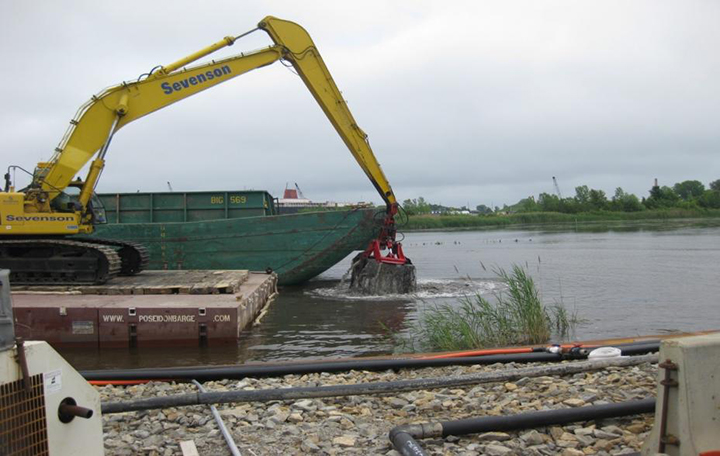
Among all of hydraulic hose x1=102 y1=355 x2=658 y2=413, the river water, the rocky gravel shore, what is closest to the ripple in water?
the river water

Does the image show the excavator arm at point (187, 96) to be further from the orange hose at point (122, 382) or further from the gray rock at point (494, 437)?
the gray rock at point (494, 437)

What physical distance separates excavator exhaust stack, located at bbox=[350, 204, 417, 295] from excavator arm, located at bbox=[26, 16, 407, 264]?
0.10 ft

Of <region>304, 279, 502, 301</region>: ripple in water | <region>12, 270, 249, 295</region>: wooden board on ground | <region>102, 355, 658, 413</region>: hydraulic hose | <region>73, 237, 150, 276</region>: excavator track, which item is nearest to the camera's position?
<region>102, 355, 658, 413</region>: hydraulic hose

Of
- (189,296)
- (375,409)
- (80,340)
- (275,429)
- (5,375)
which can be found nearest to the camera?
(5,375)

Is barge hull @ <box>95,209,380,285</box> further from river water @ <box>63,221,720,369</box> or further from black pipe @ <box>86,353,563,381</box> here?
black pipe @ <box>86,353,563,381</box>

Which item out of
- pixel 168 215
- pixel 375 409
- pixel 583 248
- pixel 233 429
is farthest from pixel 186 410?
pixel 583 248

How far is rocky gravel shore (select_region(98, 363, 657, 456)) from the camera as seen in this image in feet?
12.5

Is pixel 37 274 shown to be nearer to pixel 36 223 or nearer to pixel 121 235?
pixel 36 223

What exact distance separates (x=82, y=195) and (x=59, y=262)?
1.33 metres

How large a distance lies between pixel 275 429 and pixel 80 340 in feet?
17.4

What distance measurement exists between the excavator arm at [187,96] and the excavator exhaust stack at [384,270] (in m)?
0.03

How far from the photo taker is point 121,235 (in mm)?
15773

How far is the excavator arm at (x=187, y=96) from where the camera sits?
1138cm

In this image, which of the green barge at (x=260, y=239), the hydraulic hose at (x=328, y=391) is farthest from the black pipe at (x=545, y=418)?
the green barge at (x=260, y=239)
